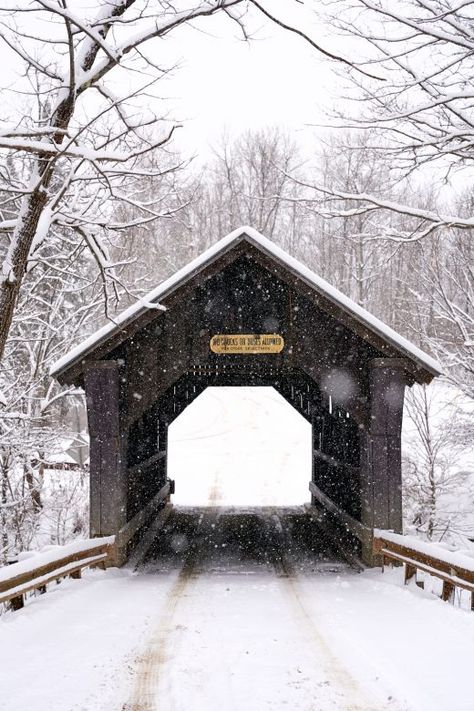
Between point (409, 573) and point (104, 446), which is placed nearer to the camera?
point (409, 573)

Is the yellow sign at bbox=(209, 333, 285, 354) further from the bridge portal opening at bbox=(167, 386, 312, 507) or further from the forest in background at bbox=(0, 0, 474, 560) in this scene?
the bridge portal opening at bbox=(167, 386, 312, 507)

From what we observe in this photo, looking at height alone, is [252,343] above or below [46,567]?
above

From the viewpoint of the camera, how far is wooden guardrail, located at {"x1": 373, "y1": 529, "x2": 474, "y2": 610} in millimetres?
6910

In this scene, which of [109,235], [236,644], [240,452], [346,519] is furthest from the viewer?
[240,452]

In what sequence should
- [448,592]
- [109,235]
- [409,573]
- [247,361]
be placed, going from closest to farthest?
1. [448,592]
2. [409,573]
3. [247,361]
4. [109,235]

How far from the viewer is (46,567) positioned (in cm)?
737

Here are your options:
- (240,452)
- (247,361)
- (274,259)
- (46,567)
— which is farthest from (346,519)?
(240,452)

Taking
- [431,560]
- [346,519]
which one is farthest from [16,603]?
[346,519]

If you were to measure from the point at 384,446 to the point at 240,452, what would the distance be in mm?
21249

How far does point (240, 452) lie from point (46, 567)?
2345cm

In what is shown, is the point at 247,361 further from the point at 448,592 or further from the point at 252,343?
the point at 448,592

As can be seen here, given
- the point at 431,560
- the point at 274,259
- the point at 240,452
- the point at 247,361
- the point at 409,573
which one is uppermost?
the point at 274,259

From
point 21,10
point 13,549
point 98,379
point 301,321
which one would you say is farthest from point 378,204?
point 13,549

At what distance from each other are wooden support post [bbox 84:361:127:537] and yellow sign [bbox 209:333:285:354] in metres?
1.74
